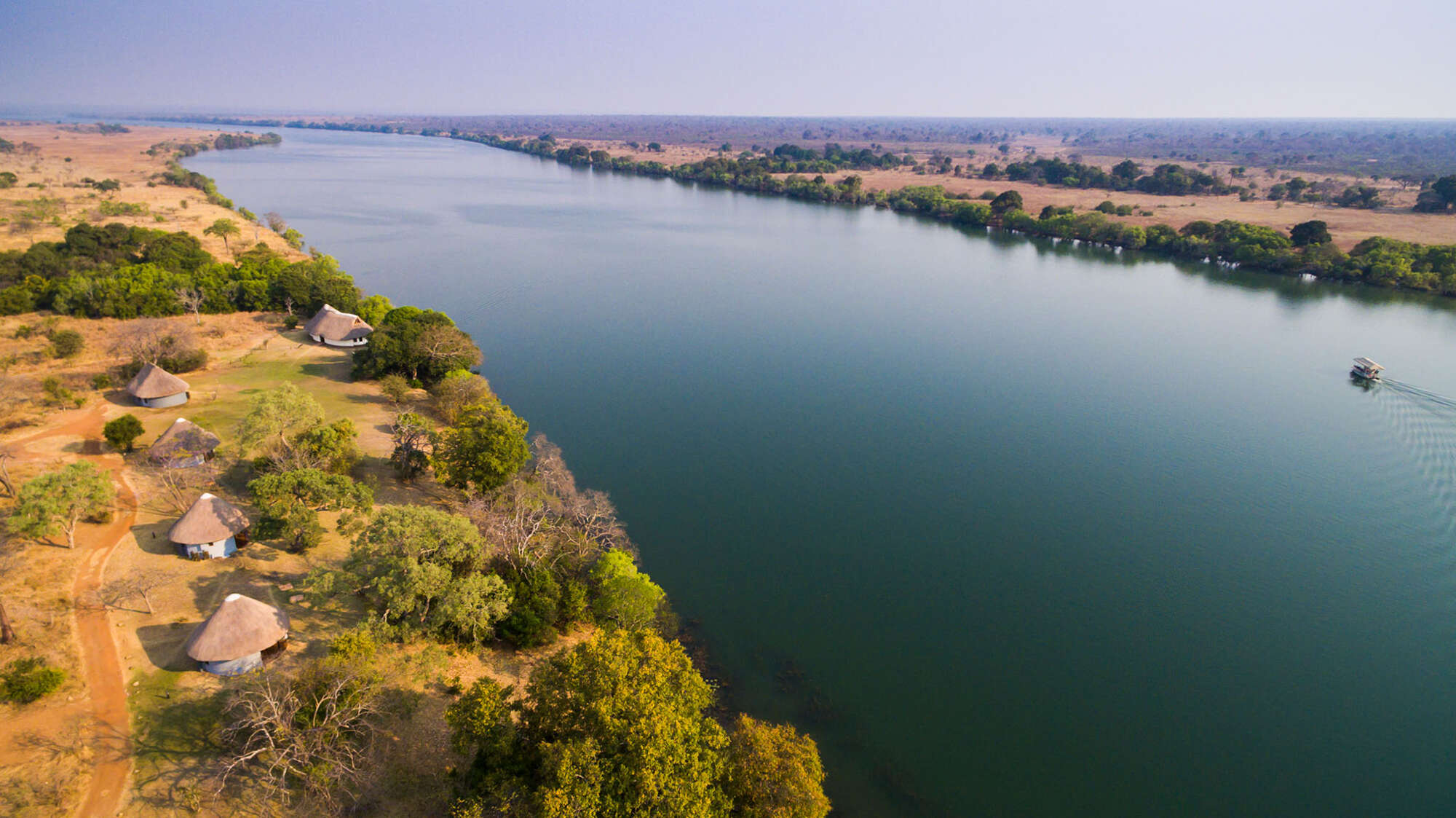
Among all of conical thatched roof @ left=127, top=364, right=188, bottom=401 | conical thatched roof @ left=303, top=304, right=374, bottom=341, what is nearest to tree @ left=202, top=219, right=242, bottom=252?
conical thatched roof @ left=303, top=304, right=374, bottom=341

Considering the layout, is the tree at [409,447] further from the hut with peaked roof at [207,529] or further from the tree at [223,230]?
the tree at [223,230]

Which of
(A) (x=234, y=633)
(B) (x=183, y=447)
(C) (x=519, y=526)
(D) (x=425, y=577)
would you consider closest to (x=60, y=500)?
(B) (x=183, y=447)

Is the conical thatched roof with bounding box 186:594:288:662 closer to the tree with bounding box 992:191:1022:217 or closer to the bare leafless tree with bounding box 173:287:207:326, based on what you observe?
the bare leafless tree with bounding box 173:287:207:326

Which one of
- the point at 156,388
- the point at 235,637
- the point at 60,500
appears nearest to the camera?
the point at 235,637

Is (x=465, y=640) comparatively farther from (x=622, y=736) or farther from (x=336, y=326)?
(x=336, y=326)

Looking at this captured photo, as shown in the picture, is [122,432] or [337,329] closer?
[122,432]

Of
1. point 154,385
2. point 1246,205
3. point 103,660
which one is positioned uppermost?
point 1246,205
